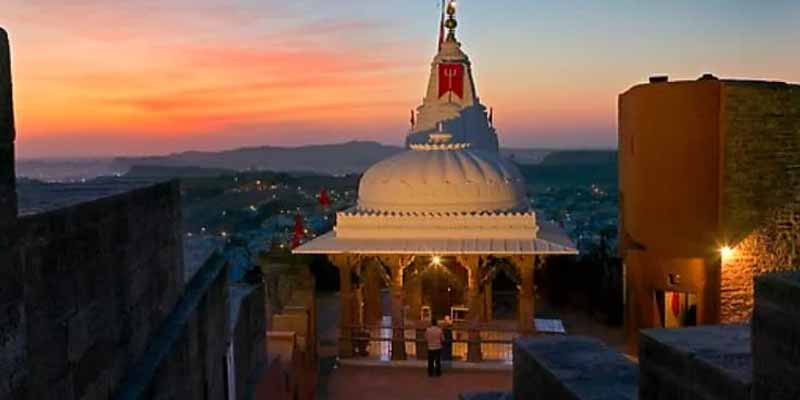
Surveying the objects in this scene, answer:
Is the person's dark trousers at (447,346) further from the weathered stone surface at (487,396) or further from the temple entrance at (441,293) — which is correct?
the weathered stone surface at (487,396)

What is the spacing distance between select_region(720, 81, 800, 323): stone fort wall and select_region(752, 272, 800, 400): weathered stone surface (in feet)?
33.6

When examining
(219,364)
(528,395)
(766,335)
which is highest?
(766,335)

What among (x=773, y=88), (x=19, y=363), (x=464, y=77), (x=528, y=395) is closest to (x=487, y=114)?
(x=464, y=77)

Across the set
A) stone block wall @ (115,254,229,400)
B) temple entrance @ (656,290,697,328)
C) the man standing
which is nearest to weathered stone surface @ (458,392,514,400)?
stone block wall @ (115,254,229,400)

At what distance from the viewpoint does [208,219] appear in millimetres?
29031

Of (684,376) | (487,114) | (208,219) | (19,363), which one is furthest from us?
Result: (208,219)

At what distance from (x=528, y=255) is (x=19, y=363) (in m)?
9.78

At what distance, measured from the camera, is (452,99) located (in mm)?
16938

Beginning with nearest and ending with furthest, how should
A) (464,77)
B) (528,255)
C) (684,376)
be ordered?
(684,376) < (528,255) < (464,77)

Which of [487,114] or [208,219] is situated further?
[208,219]

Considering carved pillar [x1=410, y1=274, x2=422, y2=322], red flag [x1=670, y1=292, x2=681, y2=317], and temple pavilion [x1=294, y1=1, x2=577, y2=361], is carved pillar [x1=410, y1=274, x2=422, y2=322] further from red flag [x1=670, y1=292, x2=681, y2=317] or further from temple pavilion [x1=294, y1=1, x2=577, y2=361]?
red flag [x1=670, y1=292, x2=681, y2=317]

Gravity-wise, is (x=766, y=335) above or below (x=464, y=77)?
below

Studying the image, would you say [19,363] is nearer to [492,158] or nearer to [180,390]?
[180,390]

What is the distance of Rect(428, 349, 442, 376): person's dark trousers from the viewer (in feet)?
37.3
